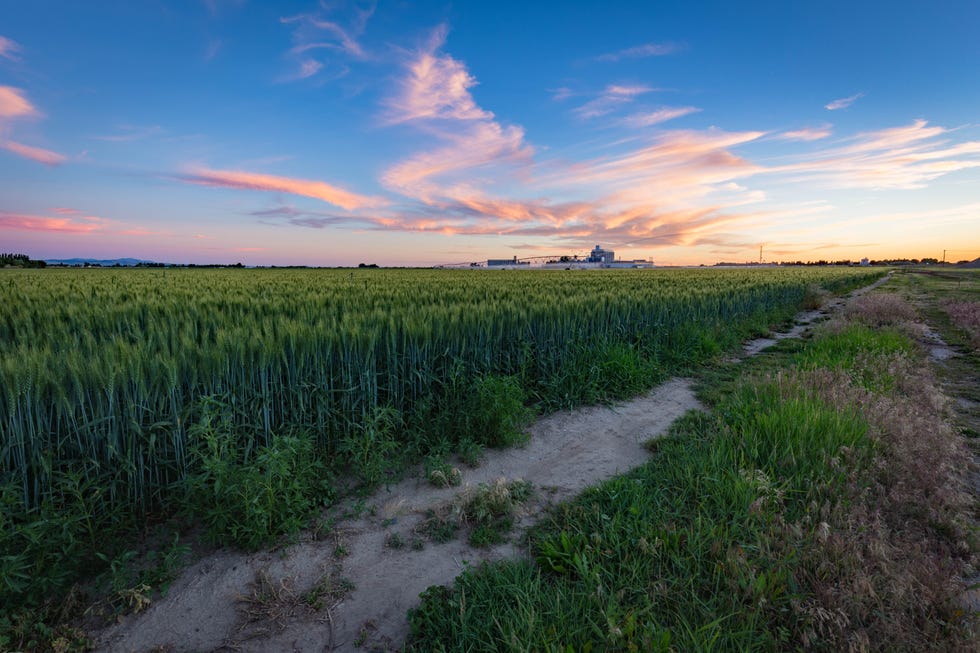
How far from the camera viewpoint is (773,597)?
257 centimetres

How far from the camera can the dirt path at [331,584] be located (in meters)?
2.57

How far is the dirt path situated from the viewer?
2572 mm

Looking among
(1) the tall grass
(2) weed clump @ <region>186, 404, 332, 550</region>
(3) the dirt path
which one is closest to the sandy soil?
(3) the dirt path

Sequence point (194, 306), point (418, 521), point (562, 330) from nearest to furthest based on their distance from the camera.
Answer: point (418, 521)
point (194, 306)
point (562, 330)

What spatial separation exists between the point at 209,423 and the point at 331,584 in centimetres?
153

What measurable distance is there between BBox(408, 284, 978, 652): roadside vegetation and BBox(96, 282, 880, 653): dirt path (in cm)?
29

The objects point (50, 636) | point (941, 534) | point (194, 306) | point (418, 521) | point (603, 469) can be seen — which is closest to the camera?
point (50, 636)

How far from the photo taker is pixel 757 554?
2.92m

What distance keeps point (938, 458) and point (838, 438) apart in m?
0.81

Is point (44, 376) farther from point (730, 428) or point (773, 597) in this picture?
point (730, 428)

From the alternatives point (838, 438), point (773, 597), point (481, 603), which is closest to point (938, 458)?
point (838, 438)

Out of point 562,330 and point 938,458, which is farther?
point 562,330

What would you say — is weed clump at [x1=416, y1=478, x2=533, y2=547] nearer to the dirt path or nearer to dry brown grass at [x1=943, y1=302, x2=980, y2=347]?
the dirt path

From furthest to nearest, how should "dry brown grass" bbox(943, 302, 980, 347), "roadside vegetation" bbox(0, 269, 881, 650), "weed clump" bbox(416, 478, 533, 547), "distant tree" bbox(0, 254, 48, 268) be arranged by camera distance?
1. "distant tree" bbox(0, 254, 48, 268)
2. "dry brown grass" bbox(943, 302, 980, 347)
3. "weed clump" bbox(416, 478, 533, 547)
4. "roadside vegetation" bbox(0, 269, 881, 650)
